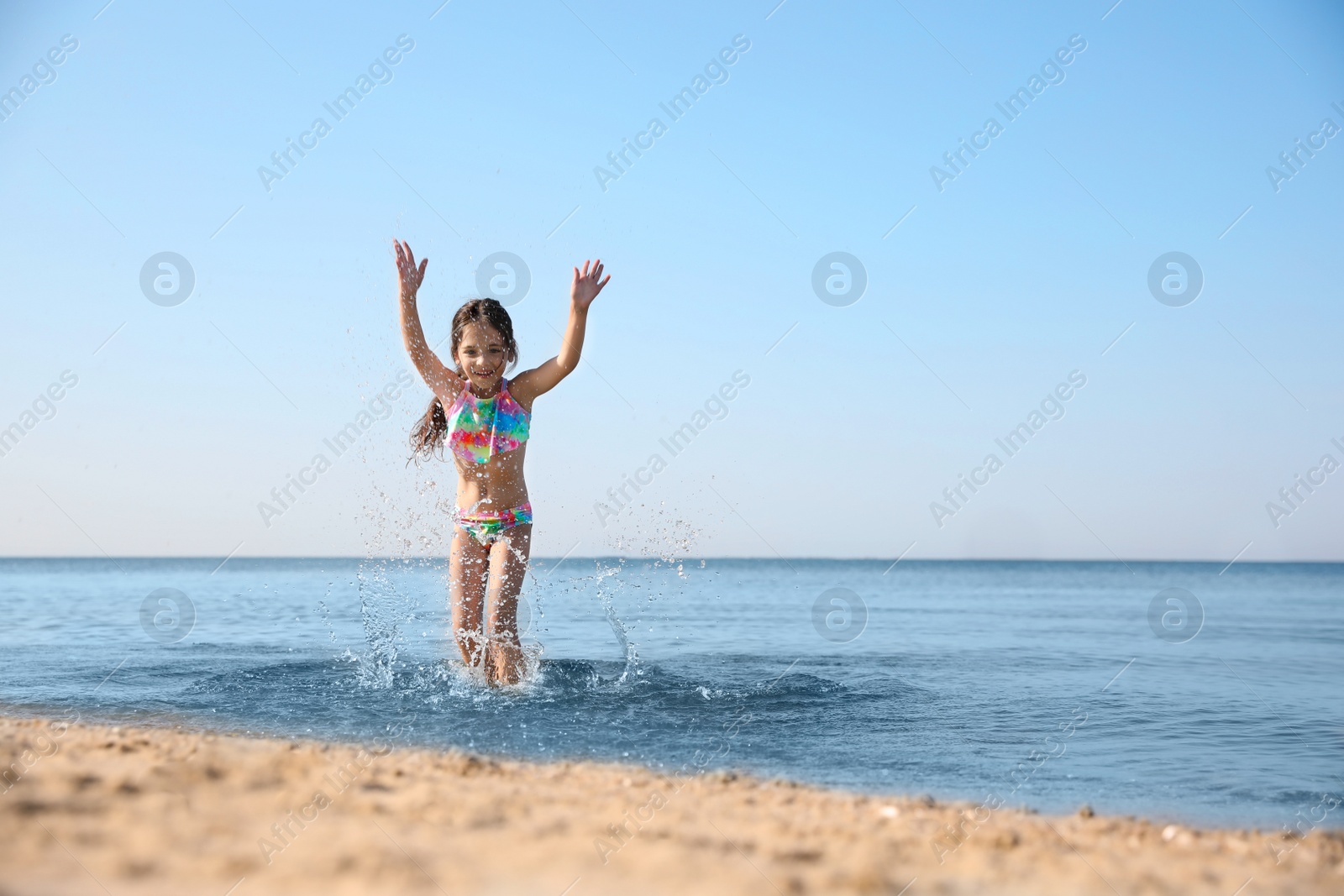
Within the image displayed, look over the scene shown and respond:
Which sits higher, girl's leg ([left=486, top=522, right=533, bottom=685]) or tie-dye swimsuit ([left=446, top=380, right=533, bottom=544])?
tie-dye swimsuit ([left=446, top=380, right=533, bottom=544])

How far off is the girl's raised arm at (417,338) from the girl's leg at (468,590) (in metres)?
1.02

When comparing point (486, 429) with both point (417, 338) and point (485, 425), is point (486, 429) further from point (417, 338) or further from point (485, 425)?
point (417, 338)

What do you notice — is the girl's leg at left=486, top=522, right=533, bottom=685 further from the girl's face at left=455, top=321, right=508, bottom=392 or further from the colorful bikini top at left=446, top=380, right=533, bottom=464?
the girl's face at left=455, top=321, right=508, bottom=392

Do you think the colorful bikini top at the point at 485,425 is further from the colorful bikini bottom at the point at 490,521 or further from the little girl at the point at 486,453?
the colorful bikini bottom at the point at 490,521

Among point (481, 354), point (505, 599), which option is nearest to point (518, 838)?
point (505, 599)

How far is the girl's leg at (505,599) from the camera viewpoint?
254 inches

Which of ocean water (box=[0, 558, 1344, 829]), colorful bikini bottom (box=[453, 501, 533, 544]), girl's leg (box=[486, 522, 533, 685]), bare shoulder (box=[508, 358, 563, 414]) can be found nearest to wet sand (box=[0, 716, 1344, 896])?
ocean water (box=[0, 558, 1344, 829])

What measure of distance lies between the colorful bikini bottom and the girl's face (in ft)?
2.79

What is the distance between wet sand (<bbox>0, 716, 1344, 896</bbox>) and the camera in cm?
252

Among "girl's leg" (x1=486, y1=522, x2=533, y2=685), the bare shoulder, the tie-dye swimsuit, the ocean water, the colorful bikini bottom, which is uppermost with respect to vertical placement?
the bare shoulder

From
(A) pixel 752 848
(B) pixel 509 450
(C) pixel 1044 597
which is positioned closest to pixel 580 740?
(B) pixel 509 450

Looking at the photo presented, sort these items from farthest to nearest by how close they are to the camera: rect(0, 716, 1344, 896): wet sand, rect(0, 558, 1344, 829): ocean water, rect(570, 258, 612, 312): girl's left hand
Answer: rect(570, 258, 612, 312): girl's left hand < rect(0, 558, 1344, 829): ocean water < rect(0, 716, 1344, 896): wet sand

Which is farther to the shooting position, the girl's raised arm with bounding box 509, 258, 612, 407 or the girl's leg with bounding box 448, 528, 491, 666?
the girl's leg with bounding box 448, 528, 491, 666

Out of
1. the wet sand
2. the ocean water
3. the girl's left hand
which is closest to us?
the wet sand
